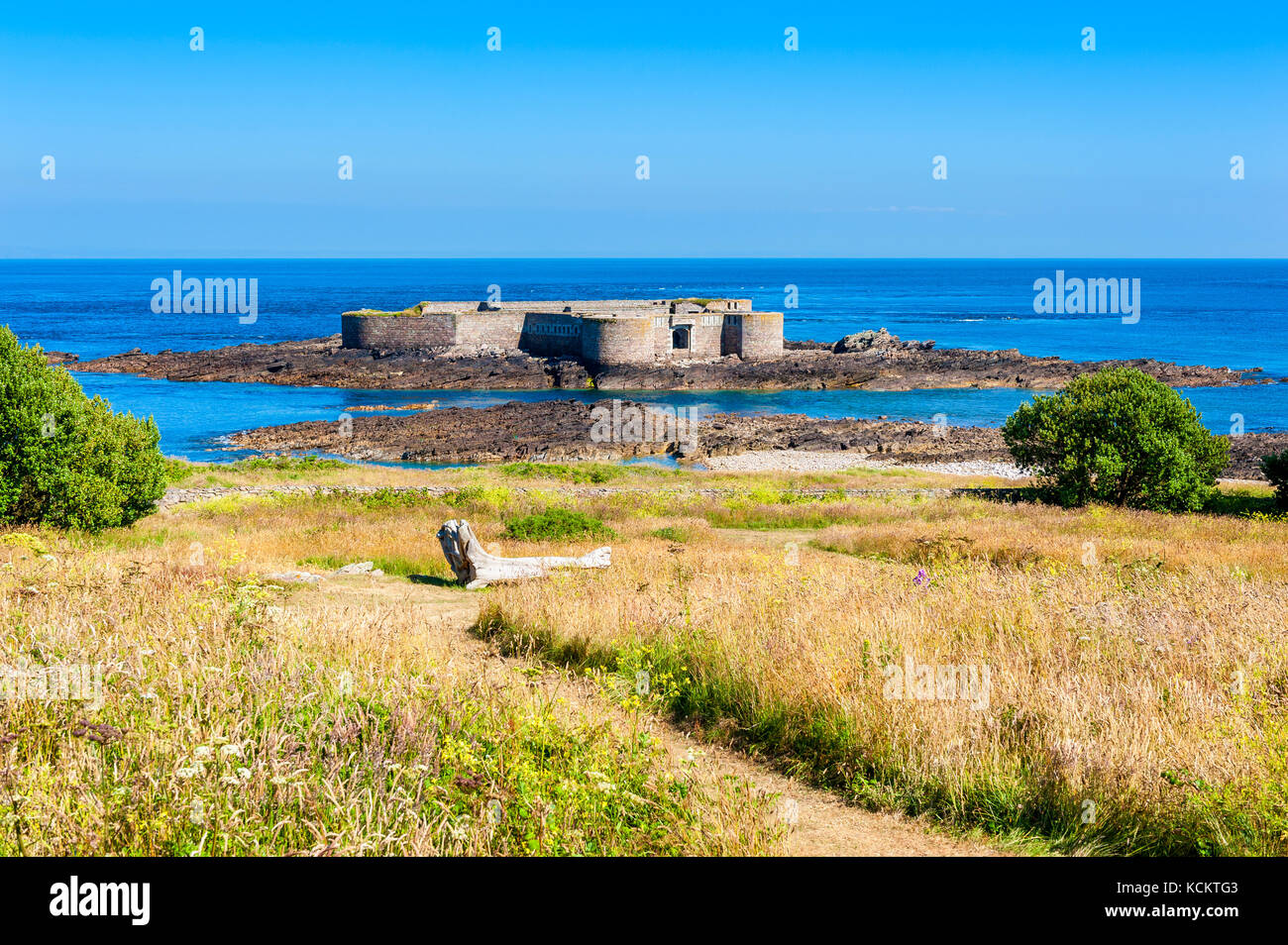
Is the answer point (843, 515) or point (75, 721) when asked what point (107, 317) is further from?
A: point (75, 721)

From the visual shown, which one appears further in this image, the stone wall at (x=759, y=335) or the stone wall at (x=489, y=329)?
the stone wall at (x=489, y=329)

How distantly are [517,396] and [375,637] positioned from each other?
58376 mm

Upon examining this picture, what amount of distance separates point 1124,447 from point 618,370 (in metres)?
45.3

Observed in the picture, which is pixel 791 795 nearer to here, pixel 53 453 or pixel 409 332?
pixel 53 453

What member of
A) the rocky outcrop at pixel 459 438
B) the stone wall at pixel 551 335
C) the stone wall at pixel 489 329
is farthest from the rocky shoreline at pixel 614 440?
the stone wall at pixel 489 329

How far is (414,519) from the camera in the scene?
2053 centimetres

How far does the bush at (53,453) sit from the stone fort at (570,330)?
51.6 meters

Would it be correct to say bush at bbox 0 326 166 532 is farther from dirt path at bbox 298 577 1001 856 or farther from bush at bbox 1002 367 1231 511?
bush at bbox 1002 367 1231 511

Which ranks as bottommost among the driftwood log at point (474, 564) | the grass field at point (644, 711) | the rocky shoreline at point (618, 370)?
the driftwood log at point (474, 564)

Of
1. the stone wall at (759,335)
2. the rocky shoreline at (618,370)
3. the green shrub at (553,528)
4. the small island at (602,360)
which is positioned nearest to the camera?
the green shrub at (553,528)

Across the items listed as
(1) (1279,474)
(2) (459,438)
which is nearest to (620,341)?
(2) (459,438)

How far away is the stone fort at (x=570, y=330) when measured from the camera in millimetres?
70125

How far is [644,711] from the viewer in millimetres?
6168

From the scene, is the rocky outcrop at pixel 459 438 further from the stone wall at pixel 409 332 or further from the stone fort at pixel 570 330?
the stone wall at pixel 409 332
